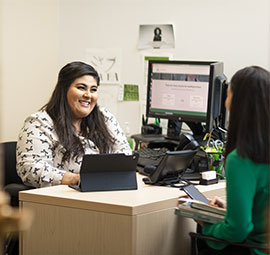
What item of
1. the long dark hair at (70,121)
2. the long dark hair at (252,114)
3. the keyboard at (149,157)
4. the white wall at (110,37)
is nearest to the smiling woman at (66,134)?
the long dark hair at (70,121)

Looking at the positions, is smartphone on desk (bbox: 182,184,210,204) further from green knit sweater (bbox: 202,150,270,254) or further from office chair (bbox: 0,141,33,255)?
office chair (bbox: 0,141,33,255)

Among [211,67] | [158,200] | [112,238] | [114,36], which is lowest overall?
[112,238]

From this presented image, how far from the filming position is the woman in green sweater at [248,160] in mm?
1588

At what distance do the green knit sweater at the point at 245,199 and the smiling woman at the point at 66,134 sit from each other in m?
0.96

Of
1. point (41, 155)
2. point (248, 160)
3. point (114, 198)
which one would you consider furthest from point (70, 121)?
point (248, 160)

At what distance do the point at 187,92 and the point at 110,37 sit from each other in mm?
979

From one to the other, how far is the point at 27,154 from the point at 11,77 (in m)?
1.36

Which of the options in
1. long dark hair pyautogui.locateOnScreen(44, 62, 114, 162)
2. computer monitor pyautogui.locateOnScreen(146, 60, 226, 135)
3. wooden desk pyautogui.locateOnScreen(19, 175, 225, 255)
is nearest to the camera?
wooden desk pyautogui.locateOnScreen(19, 175, 225, 255)

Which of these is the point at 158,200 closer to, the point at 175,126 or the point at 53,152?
the point at 53,152

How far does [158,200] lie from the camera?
6.56 ft

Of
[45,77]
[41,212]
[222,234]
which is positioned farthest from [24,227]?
[45,77]

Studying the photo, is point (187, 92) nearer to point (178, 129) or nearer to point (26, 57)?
point (178, 129)

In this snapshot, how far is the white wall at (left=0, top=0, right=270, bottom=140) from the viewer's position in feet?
10.8

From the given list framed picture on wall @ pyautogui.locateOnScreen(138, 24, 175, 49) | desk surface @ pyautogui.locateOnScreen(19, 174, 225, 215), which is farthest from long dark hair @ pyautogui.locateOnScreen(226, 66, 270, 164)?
framed picture on wall @ pyautogui.locateOnScreen(138, 24, 175, 49)
